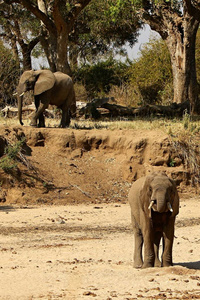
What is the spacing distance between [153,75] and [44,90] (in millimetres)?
13305

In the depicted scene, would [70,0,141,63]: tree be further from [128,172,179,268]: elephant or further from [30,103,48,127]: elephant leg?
[128,172,179,268]: elephant

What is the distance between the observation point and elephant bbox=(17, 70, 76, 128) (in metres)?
17.6

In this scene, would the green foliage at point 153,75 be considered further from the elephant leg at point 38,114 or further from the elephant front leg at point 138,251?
the elephant front leg at point 138,251

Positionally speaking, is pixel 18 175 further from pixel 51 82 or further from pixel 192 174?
pixel 192 174

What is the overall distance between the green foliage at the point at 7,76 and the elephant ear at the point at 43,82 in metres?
7.38

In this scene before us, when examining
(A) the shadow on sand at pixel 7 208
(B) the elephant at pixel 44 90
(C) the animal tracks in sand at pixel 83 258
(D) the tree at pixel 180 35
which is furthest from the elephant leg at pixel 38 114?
(D) the tree at pixel 180 35

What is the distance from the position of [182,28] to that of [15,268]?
1680 centimetres

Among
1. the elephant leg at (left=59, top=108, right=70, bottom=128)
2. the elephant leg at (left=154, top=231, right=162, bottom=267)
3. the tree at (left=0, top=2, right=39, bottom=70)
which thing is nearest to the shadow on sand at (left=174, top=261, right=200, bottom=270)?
the elephant leg at (left=154, top=231, right=162, bottom=267)

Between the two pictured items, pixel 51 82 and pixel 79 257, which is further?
pixel 51 82

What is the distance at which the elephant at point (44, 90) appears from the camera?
1761 centimetres

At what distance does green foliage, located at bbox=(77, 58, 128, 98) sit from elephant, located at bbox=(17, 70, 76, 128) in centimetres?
1286

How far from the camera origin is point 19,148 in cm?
1555

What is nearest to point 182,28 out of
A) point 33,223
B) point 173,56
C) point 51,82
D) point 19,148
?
point 173,56

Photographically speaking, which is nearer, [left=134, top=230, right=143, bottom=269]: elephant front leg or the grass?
[left=134, top=230, right=143, bottom=269]: elephant front leg
